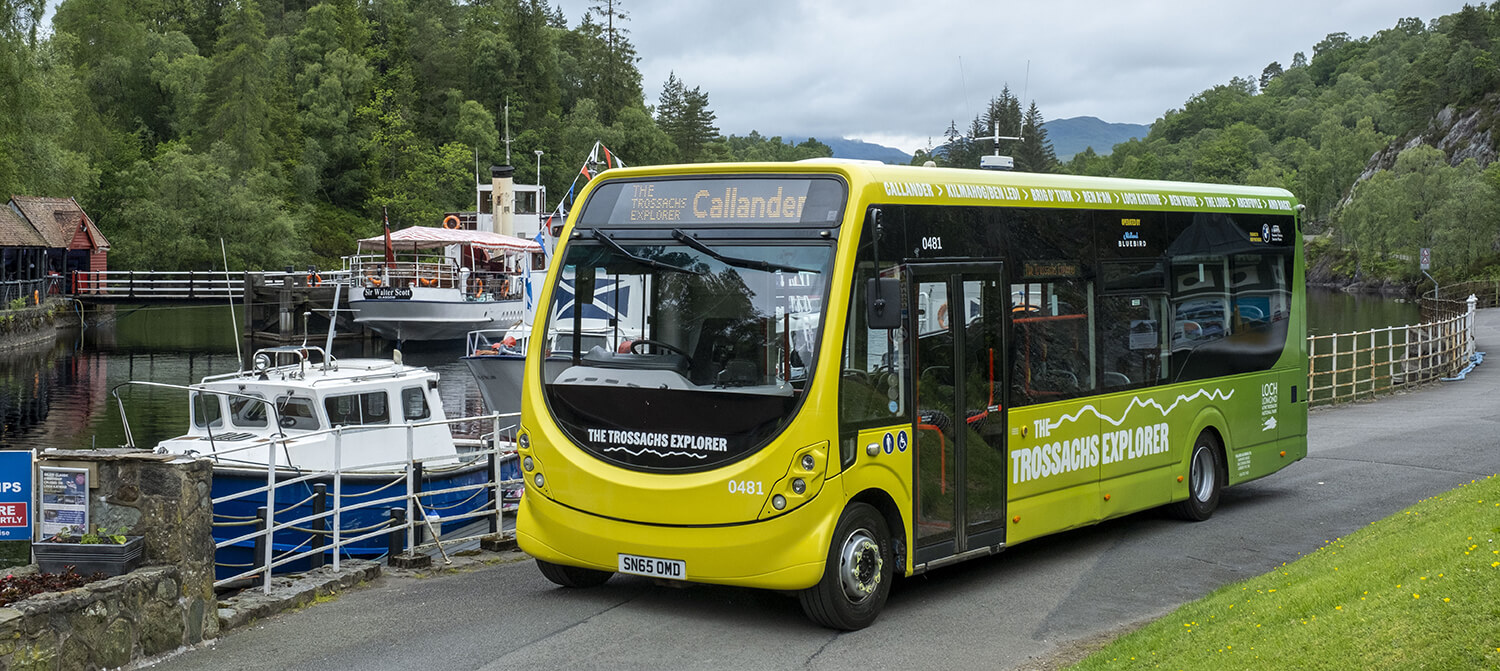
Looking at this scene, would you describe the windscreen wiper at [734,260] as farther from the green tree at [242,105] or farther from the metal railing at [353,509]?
the green tree at [242,105]

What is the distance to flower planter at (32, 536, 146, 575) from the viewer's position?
7371 mm

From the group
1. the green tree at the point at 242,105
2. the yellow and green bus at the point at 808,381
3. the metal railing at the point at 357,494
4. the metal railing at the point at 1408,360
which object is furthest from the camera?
the green tree at the point at 242,105

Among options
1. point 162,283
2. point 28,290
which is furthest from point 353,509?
point 162,283

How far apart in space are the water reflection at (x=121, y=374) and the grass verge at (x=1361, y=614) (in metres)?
22.5

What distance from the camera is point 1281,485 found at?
1546cm

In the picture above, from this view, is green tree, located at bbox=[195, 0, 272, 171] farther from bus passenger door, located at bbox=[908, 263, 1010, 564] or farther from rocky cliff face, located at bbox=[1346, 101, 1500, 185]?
rocky cliff face, located at bbox=[1346, 101, 1500, 185]

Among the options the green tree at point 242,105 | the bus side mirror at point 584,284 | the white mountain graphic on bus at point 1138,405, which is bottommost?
the white mountain graphic on bus at point 1138,405

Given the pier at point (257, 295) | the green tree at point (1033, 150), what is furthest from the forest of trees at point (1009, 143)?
the pier at point (257, 295)

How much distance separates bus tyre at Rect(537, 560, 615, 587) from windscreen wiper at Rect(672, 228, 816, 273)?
257 cm

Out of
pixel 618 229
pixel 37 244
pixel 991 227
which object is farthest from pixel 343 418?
pixel 37 244

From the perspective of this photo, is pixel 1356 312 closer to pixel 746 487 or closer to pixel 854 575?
pixel 854 575

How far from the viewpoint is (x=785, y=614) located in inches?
365

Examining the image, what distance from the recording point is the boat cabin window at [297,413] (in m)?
16.7

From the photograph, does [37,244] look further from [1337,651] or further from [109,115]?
[1337,651]
